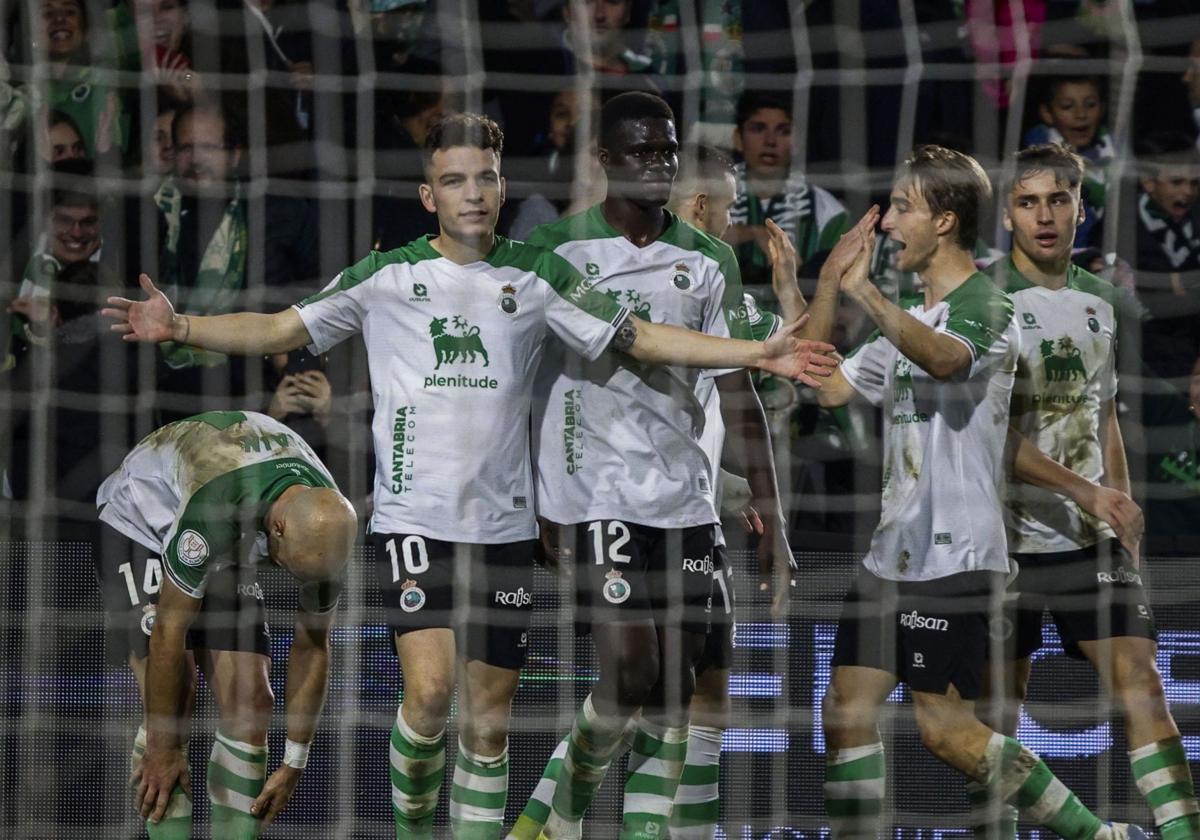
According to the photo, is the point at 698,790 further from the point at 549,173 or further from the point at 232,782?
the point at 549,173

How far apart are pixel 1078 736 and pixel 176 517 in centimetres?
202

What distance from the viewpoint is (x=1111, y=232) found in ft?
15.6

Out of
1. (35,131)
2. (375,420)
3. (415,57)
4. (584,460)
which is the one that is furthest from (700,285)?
(35,131)

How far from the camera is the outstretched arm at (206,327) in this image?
3605 millimetres

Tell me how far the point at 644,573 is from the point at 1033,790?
33.7 inches

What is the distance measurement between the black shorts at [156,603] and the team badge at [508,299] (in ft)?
2.59

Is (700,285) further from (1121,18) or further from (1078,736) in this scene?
(1121,18)

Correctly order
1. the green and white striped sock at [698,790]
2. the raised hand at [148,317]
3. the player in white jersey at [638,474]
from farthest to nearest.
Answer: the green and white striped sock at [698,790] < the player in white jersey at [638,474] < the raised hand at [148,317]

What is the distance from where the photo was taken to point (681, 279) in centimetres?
394

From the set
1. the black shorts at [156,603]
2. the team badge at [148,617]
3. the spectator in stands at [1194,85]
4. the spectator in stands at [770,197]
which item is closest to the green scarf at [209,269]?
the black shorts at [156,603]

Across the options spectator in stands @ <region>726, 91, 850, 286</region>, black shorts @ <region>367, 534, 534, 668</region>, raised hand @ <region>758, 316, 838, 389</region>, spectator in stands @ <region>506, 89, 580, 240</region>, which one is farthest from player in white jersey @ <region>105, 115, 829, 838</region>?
spectator in stands @ <region>726, 91, 850, 286</region>

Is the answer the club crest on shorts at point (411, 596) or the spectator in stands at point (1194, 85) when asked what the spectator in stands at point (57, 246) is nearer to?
the club crest on shorts at point (411, 596)

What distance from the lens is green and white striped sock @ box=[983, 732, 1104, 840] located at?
12.2 feet

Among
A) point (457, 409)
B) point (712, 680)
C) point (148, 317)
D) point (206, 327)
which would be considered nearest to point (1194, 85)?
point (712, 680)
